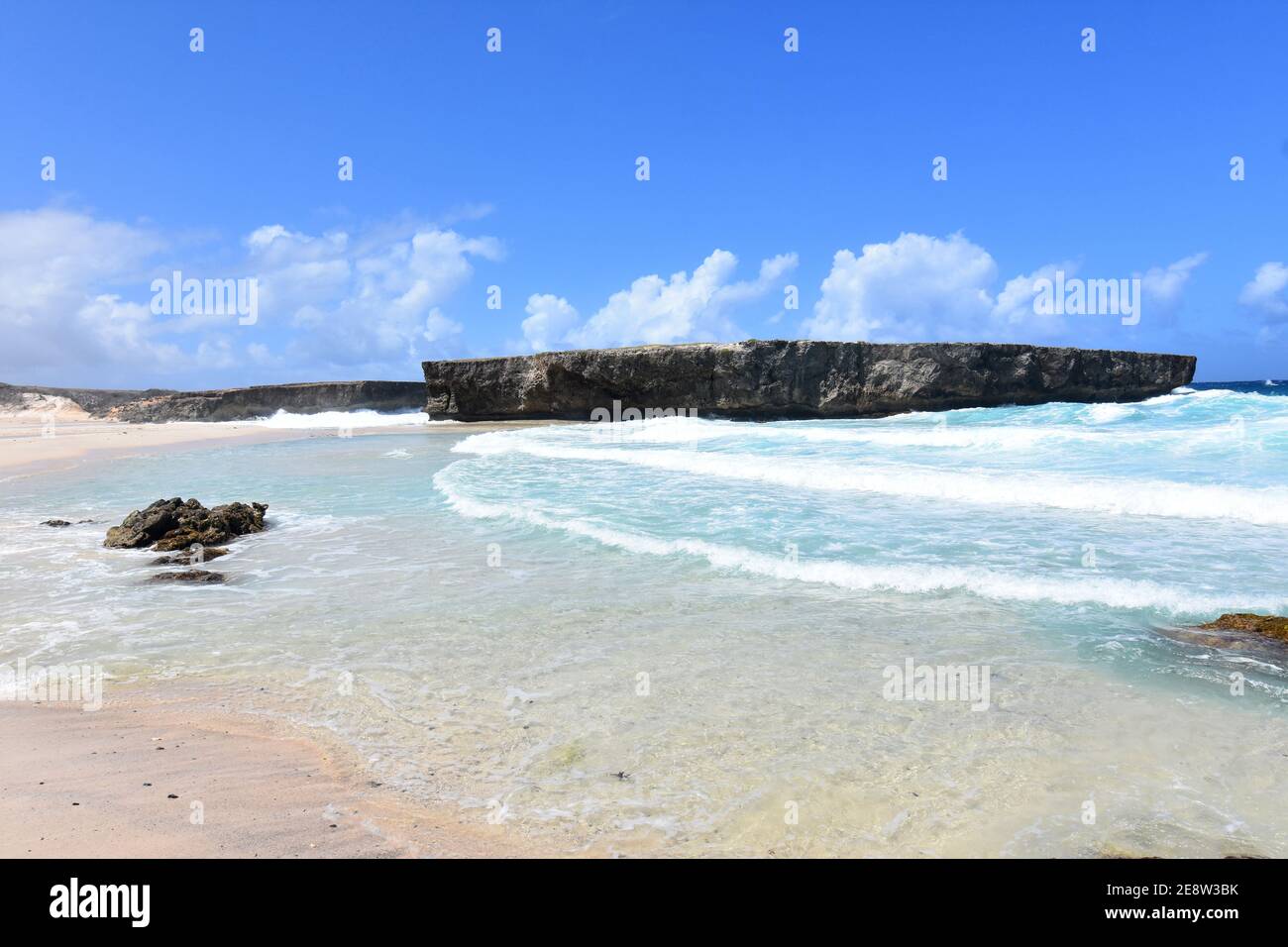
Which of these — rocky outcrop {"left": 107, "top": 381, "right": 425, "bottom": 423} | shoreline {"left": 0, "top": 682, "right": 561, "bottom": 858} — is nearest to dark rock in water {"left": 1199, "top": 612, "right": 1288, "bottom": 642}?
shoreline {"left": 0, "top": 682, "right": 561, "bottom": 858}

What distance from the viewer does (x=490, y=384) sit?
3681 centimetres

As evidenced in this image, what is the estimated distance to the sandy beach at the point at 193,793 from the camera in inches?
106

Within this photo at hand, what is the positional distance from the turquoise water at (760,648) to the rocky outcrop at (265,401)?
136ft

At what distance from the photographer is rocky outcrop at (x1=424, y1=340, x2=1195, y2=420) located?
3139cm

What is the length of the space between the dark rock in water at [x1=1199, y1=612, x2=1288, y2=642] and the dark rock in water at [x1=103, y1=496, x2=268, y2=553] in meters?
9.04

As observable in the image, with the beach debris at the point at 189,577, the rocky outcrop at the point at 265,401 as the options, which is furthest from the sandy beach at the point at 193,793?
the rocky outcrop at the point at 265,401

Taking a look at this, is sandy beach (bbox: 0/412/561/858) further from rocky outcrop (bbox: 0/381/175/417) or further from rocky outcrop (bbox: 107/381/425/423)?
rocky outcrop (bbox: 0/381/175/417)

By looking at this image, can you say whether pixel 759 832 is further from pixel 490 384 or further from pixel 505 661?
pixel 490 384

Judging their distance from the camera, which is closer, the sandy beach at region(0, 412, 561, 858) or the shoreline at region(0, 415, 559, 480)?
the sandy beach at region(0, 412, 561, 858)

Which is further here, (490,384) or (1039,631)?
(490,384)

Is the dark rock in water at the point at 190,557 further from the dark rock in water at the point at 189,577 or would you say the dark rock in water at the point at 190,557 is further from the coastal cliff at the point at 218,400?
the coastal cliff at the point at 218,400
